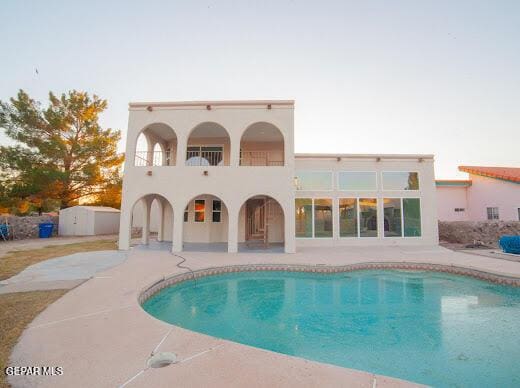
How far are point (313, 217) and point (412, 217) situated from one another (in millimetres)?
6428

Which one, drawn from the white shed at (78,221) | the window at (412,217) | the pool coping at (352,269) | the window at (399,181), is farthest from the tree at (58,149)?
the window at (412,217)

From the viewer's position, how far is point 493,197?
17734mm

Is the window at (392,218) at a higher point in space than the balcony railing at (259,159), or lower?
lower

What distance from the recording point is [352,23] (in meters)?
11.9

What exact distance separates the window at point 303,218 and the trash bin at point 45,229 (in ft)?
64.1

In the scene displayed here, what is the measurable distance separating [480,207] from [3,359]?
2548 cm

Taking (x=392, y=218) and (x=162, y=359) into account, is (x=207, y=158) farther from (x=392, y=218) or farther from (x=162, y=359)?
(x=162, y=359)

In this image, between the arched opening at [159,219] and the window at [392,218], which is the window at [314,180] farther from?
the arched opening at [159,219]

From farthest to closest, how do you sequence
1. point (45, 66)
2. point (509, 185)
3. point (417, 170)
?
point (509, 185), point (417, 170), point (45, 66)

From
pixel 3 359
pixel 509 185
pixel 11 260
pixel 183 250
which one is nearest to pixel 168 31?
pixel 183 250

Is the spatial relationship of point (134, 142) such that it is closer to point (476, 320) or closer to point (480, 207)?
point (476, 320)

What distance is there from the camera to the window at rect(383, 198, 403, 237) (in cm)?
1537

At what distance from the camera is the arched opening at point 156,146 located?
14.7 m

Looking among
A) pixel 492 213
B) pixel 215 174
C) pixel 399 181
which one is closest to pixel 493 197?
pixel 492 213
